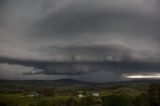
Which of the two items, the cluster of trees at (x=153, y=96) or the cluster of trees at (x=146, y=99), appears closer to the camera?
the cluster of trees at (x=153, y=96)

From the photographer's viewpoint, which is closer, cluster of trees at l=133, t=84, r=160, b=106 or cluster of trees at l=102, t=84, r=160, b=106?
cluster of trees at l=133, t=84, r=160, b=106

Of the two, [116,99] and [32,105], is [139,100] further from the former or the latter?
[32,105]

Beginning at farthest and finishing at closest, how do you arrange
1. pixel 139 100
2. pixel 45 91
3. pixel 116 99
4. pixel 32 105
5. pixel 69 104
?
1. pixel 45 91
2. pixel 69 104
3. pixel 32 105
4. pixel 139 100
5. pixel 116 99

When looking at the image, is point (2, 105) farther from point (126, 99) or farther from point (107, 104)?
point (126, 99)

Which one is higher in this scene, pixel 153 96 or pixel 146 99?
pixel 153 96

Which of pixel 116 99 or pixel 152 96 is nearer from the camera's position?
pixel 152 96

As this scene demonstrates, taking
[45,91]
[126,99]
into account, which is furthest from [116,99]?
[45,91]

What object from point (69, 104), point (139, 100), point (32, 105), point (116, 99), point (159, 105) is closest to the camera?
point (159, 105)

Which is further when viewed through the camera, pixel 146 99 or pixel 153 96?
pixel 146 99

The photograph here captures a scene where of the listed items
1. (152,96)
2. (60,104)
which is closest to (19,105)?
(60,104)
